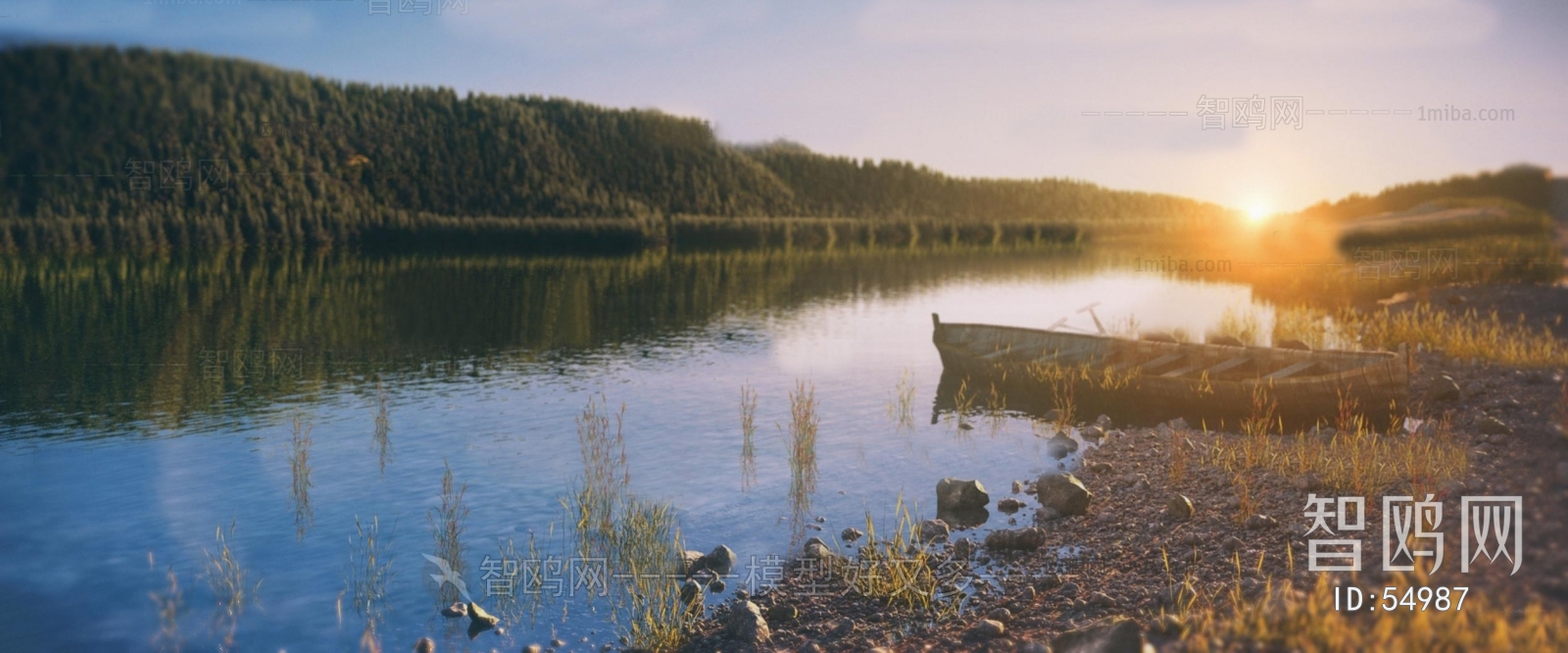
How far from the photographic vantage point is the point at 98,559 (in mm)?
12500

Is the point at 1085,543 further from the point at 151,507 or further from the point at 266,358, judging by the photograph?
the point at 266,358

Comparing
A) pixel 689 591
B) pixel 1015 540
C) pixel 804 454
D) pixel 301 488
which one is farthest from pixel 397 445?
pixel 1015 540

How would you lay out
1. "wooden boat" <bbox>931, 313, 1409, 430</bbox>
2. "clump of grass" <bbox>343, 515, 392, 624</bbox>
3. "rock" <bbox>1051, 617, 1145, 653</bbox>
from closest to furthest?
"rock" <bbox>1051, 617, 1145, 653</bbox> < "clump of grass" <bbox>343, 515, 392, 624</bbox> < "wooden boat" <bbox>931, 313, 1409, 430</bbox>

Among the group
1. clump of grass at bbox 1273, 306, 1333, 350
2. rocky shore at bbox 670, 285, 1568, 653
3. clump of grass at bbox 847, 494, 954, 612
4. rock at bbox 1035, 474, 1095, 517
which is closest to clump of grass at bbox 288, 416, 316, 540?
rocky shore at bbox 670, 285, 1568, 653

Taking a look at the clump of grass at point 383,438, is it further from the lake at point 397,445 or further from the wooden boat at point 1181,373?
the wooden boat at point 1181,373

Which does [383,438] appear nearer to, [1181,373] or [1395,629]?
[1181,373]

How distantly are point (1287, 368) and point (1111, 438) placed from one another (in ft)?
13.6

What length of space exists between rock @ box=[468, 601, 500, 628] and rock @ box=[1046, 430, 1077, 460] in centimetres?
1042

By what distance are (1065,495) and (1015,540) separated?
68.5 inches

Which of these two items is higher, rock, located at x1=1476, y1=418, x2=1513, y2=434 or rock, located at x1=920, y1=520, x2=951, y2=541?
rock, located at x1=1476, y1=418, x2=1513, y2=434

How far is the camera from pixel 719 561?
11562 millimetres

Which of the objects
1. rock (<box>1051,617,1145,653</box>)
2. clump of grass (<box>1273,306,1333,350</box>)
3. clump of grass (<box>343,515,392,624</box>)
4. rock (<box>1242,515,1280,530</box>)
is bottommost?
clump of grass (<box>343,515,392,624</box>)

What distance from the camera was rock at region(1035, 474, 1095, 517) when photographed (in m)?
13.0

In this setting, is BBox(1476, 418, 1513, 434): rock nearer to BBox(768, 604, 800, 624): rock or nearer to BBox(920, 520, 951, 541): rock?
BBox(920, 520, 951, 541): rock
